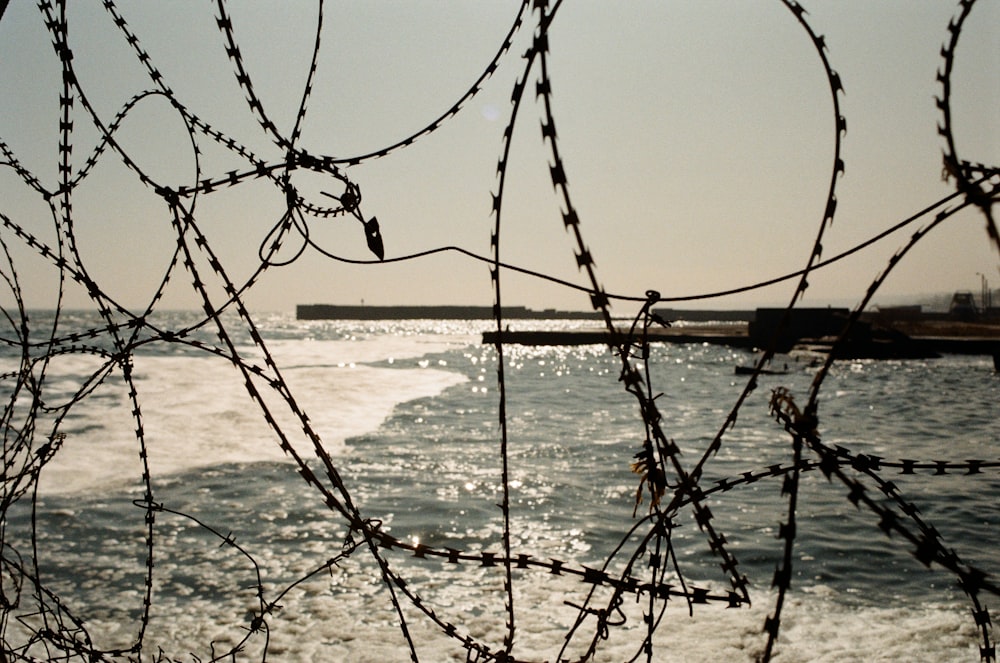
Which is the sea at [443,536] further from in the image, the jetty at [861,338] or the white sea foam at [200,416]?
the jetty at [861,338]

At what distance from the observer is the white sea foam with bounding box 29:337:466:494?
17.0m

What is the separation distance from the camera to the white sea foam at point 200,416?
1705 centimetres

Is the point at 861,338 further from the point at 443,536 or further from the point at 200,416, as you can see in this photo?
the point at 443,536

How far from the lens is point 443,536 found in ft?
38.8

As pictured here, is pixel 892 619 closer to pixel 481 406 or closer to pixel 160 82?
pixel 160 82

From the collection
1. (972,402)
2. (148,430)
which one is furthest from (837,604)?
(972,402)

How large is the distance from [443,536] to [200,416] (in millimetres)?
15412

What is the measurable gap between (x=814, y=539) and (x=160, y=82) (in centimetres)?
1087

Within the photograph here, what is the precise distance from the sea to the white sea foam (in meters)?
0.17

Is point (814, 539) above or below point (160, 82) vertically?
below

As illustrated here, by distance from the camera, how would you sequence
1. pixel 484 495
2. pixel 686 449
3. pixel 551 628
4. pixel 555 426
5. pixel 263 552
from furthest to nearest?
pixel 555 426 < pixel 686 449 < pixel 484 495 < pixel 263 552 < pixel 551 628

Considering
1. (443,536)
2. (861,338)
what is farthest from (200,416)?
(861,338)

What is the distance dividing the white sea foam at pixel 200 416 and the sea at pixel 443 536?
17 cm

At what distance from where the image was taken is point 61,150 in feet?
10.6
